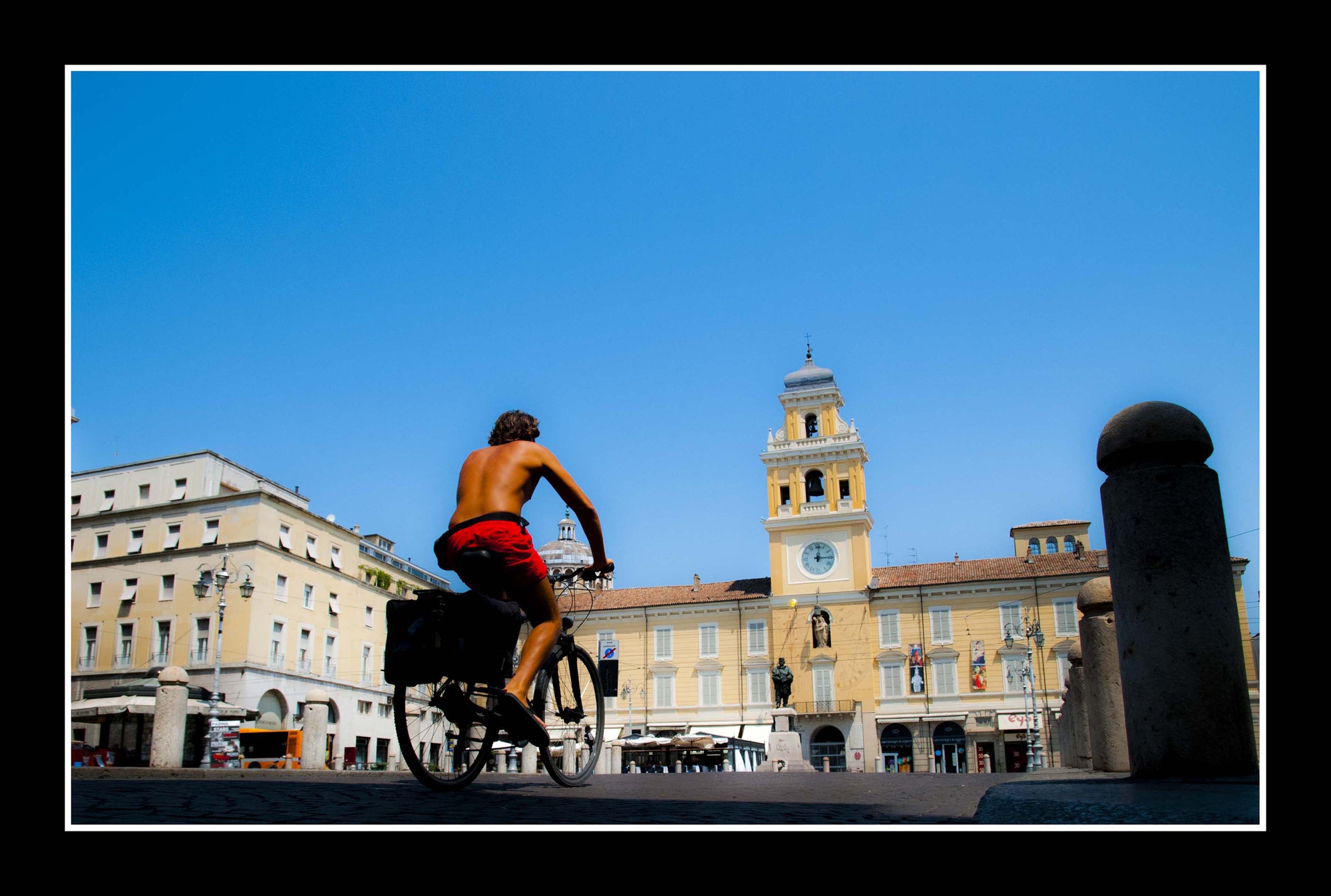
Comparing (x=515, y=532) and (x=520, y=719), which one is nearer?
(x=520, y=719)

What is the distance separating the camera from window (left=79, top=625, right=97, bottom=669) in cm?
4422

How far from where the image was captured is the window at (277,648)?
143 ft

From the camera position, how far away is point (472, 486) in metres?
4.48

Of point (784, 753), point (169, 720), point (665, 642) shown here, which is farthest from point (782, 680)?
point (665, 642)

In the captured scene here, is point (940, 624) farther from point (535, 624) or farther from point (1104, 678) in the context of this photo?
point (535, 624)

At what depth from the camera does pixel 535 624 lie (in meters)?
4.60

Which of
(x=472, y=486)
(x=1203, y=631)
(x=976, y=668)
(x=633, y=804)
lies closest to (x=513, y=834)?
(x=633, y=804)

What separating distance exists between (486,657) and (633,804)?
829mm

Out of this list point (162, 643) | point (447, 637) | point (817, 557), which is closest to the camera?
point (447, 637)

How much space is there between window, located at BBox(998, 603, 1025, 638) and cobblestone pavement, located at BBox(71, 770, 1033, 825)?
49.3 metres

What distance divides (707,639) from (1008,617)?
16090 mm

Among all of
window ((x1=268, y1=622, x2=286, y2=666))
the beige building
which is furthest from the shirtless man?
window ((x1=268, y1=622, x2=286, y2=666))

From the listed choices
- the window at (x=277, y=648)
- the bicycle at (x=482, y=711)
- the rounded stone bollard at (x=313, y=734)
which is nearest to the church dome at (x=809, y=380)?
the window at (x=277, y=648)

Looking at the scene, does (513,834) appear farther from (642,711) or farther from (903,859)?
(642,711)
